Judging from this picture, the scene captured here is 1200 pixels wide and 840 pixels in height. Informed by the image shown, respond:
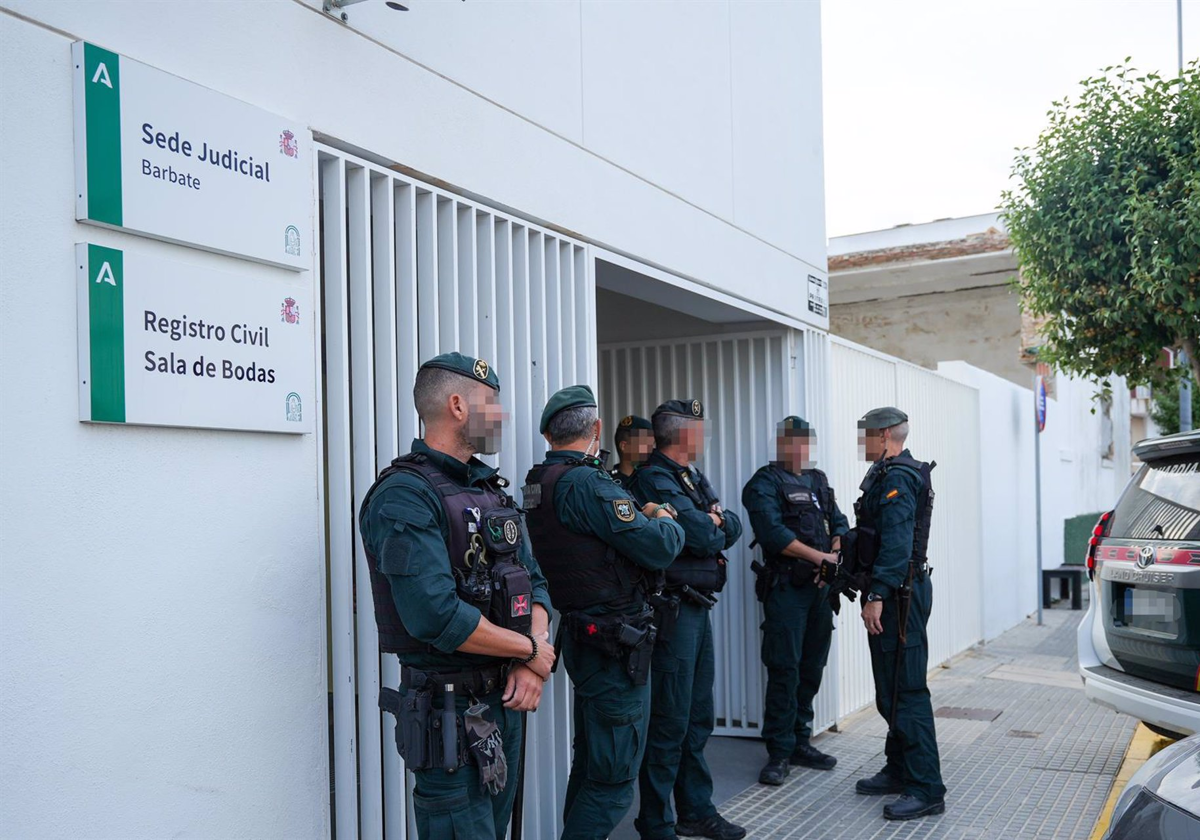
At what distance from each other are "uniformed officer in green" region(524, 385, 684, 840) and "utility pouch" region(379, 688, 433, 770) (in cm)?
125

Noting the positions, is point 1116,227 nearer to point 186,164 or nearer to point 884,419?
point 884,419

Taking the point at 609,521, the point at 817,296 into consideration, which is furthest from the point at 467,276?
the point at 817,296

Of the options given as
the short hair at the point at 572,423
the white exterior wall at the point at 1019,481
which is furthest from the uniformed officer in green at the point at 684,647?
the white exterior wall at the point at 1019,481

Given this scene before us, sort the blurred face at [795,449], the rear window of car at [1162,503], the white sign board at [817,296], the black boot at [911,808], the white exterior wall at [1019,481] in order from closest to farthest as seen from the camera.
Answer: the rear window of car at [1162,503]
the black boot at [911,808]
the blurred face at [795,449]
the white sign board at [817,296]
the white exterior wall at [1019,481]

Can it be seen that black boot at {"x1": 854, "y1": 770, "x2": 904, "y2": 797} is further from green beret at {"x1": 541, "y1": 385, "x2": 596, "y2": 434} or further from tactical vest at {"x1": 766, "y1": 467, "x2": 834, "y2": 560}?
green beret at {"x1": 541, "y1": 385, "x2": 596, "y2": 434}

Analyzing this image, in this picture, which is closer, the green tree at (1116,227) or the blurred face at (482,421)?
the blurred face at (482,421)

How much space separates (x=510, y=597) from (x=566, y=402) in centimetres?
128

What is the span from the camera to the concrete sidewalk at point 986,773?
18.3 ft

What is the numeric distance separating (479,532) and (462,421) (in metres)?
0.37

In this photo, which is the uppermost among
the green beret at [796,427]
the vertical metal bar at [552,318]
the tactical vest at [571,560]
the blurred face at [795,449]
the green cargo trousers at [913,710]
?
the vertical metal bar at [552,318]

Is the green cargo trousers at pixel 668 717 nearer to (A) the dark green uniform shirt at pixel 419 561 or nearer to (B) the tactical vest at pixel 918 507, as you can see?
(B) the tactical vest at pixel 918 507

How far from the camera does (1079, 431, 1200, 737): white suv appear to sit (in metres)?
4.97

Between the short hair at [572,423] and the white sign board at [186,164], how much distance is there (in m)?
1.32

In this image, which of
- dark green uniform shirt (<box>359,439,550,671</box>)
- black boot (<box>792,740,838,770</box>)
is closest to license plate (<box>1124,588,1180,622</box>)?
black boot (<box>792,740,838,770</box>)
